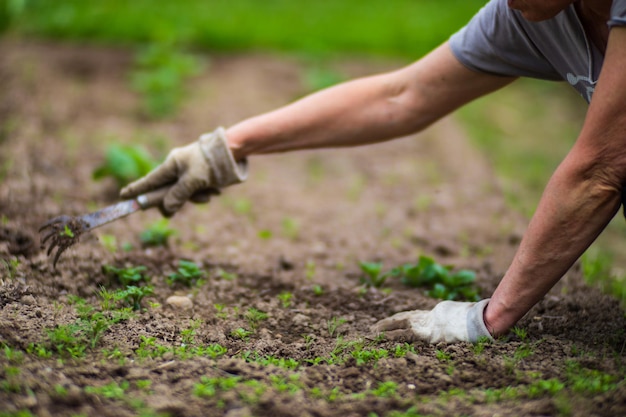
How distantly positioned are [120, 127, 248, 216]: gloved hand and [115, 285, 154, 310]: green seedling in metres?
0.40

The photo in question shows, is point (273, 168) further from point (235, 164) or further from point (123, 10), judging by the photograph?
point (123, 10)

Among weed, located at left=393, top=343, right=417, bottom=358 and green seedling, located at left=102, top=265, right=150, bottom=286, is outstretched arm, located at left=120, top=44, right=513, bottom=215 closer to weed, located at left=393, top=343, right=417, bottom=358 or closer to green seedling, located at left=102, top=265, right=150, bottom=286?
green seedling, located at left=102, top=265, right=150, bottom=286

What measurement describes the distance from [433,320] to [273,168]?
238 centimetres

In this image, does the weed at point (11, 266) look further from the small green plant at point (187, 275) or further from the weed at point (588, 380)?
the weed at point (588, 380)

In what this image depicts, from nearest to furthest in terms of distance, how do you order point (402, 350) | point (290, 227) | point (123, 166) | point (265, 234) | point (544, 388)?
point (544, 388)
point (402, 350)
point (265, 234)
point (123, 166)
point (290, 227)

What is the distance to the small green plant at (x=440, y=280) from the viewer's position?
2.53m

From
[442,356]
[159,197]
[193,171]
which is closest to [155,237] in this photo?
[159,197]

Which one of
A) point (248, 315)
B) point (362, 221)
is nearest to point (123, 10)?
point (362, 221)

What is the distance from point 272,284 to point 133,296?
0.57 metres

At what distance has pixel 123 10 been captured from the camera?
21.1ft

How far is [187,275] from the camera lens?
2516 mm

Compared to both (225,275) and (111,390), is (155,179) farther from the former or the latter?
(111,390)

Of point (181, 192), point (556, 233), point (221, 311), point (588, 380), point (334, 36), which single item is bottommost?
point (588, 380)

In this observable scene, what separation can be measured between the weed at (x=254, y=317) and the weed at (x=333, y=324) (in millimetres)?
209
